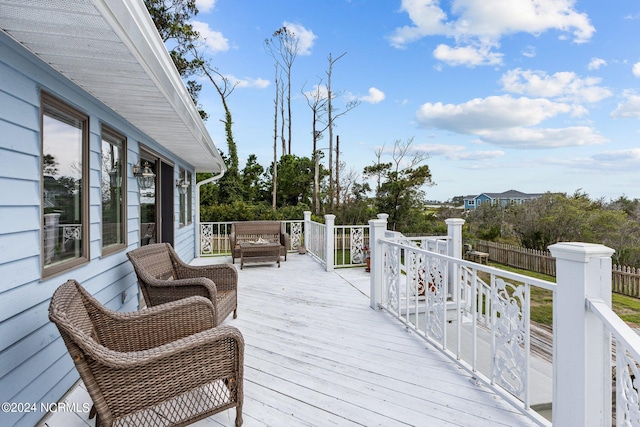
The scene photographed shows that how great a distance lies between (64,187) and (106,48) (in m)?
1.09

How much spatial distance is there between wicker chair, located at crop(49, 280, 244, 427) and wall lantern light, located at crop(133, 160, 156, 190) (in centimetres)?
225

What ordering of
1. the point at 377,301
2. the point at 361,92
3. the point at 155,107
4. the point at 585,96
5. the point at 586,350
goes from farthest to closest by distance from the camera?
the point at 361,92 < the point at 585,96 < the point at 377,301 < the point at 155,107 < the point at 586,350

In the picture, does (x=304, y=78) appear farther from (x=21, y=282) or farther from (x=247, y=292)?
(x=21, y=282)

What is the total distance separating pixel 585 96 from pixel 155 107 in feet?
52.5

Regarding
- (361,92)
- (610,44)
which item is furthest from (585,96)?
(361,92)

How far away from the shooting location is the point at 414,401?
6.81ft

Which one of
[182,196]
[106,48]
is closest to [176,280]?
[106,48]

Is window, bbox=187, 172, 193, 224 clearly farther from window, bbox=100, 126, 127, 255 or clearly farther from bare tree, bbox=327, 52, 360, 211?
bare tree, bbox=327, 52, 360, 211

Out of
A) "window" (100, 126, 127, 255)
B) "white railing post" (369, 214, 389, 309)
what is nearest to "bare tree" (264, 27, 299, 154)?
"window" (100, 126, 127, 255)

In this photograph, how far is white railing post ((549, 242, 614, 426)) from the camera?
4.71ft

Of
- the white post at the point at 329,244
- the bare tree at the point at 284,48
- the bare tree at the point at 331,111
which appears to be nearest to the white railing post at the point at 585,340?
the white post at the point at 329,244

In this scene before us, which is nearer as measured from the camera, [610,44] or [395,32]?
[610,44]

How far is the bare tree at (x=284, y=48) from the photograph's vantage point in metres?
16.3

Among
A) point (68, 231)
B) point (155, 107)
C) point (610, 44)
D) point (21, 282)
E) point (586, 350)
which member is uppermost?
point (610, 44)
